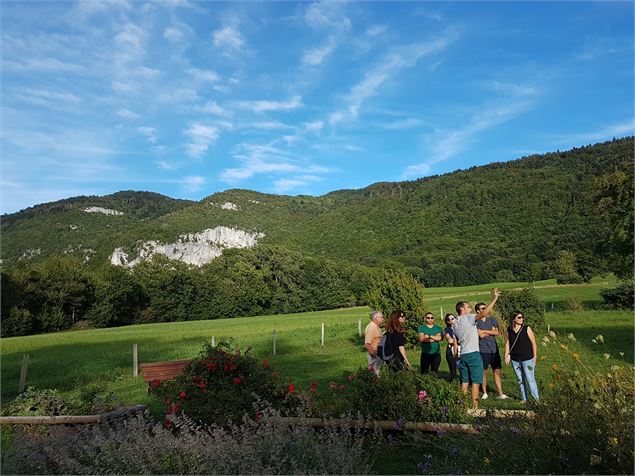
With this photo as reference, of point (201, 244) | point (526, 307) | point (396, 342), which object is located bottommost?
point (526, 307)

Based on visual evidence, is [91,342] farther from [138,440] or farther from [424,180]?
[424,180]

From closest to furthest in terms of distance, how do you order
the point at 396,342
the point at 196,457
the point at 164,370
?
the point at 196,457 → the point at 396,342 → the point at 164,370

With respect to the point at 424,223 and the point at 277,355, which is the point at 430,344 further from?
the point at 424,223

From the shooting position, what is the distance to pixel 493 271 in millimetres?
80062

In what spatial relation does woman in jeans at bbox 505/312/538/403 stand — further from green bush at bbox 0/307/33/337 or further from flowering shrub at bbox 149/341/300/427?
green bush at bbox 0/307/33/337

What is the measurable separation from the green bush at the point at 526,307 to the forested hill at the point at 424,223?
39886mm

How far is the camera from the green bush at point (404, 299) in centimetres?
1719

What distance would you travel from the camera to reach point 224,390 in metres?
6.06

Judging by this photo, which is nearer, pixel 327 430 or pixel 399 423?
pixel 327 430

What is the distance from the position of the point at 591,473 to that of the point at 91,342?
1207 inches

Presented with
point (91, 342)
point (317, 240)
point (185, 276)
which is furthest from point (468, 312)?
point (317, 240)

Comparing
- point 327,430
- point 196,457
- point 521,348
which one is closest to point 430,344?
point 521,348

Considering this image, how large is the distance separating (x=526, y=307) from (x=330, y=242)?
A: 98.7 meters

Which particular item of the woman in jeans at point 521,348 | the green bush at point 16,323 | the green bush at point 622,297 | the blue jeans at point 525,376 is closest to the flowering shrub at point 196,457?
the blue jeans at point 525,376
